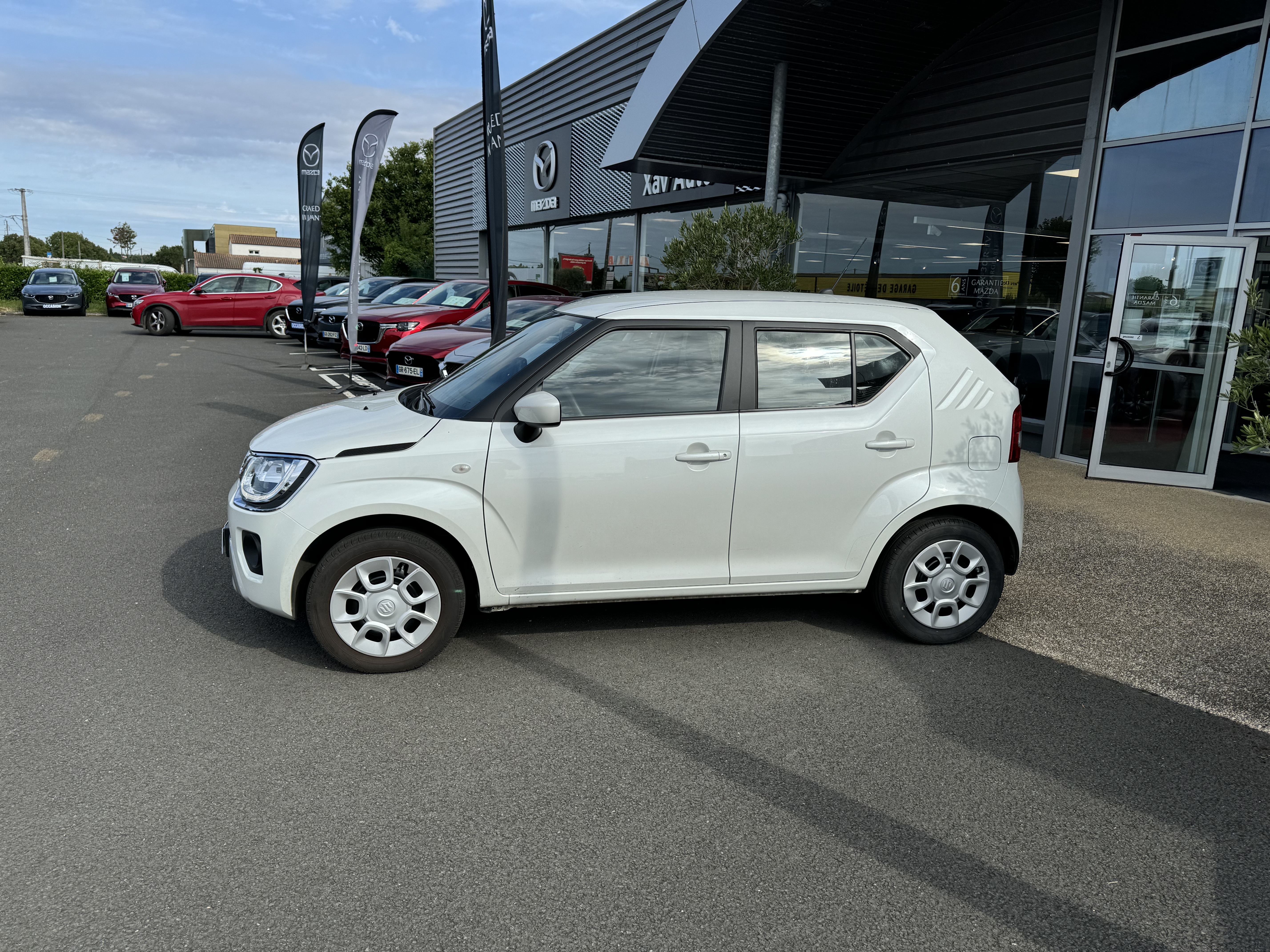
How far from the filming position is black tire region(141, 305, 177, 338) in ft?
82.6

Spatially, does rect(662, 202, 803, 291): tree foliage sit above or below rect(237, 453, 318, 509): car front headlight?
above

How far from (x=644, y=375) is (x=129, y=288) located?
35.1m

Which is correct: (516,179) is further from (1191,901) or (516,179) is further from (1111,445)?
(1191,901)

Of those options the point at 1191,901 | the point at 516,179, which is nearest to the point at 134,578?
the point at 1191,901

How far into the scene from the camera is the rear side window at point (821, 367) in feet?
15.2

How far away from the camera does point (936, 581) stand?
4824mm

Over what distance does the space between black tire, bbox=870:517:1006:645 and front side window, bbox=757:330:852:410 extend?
0.78 meters

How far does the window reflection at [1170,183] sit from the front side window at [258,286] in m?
21.6

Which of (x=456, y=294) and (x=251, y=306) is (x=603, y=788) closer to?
(x=456, y=294)

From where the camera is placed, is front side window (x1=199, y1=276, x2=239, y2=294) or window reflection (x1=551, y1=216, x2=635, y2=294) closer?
window reflection (x1=551, y1=216, x2=635, y2=294)

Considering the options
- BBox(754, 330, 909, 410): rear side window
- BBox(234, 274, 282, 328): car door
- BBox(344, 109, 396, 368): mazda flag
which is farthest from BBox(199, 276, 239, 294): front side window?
BBox(754, 330, 909, 410): rear side window

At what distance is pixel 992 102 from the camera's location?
39.3 ft

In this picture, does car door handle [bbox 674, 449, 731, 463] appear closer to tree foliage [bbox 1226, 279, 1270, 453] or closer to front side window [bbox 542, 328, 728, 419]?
front side window [bbox 542, 328, 728, 419]

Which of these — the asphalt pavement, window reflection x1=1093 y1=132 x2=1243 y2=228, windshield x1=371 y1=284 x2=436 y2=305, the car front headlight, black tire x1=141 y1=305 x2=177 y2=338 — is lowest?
the asphalt pavement
